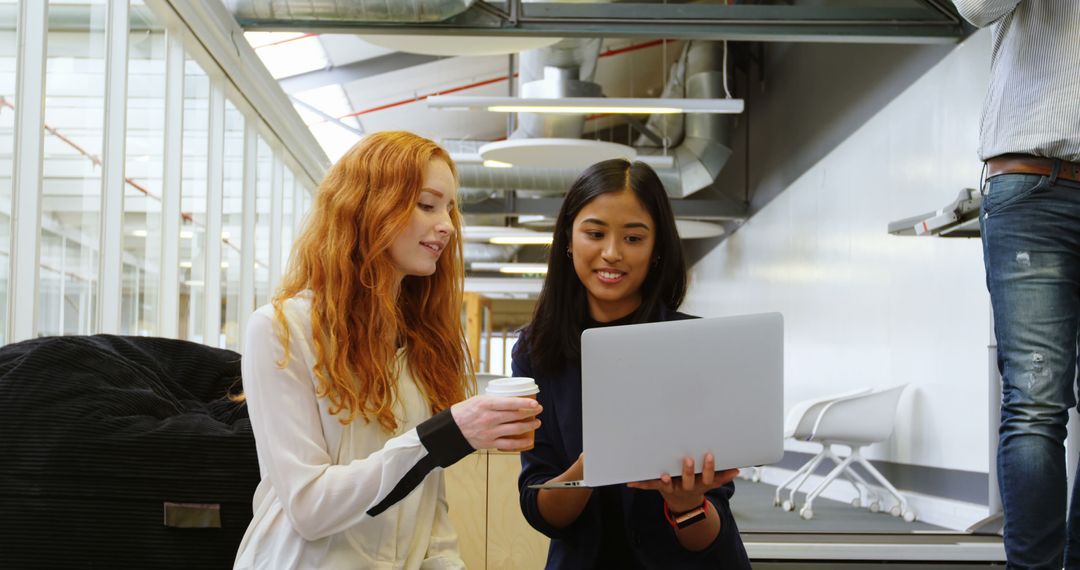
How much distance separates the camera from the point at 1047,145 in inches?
76.4

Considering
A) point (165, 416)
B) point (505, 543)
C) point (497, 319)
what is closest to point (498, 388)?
point (165, 416)

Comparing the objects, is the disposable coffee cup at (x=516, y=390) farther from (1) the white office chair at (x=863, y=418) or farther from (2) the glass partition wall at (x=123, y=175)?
(1) the white office chair at (x=863, y=418)

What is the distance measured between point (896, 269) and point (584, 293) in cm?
527

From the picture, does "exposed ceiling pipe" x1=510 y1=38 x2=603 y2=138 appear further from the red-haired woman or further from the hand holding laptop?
the hand holding laptop

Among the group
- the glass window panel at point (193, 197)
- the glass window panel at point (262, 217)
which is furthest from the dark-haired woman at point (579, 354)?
the glass window panel at point (262, 217)

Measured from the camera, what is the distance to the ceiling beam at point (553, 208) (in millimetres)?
12102

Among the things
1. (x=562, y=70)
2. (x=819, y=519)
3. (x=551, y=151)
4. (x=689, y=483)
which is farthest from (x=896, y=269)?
(x=689, y=483)

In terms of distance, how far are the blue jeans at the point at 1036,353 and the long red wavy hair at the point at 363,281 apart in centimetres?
97

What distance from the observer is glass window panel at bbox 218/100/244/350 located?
756 cm

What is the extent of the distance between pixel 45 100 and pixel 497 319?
3101 centimetres

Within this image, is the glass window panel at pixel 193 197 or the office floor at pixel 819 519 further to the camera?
the glass window panel at pixel 193 197

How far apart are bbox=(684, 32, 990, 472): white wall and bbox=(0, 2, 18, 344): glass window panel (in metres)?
4.44

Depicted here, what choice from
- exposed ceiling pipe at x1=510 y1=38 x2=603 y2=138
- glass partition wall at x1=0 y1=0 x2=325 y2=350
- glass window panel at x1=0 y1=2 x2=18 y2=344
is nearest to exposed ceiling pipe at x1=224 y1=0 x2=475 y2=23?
glass partition wall at x1=0 y1=0 x2=325 y2=350

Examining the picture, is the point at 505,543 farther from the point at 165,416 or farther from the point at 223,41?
the point at 223,41
